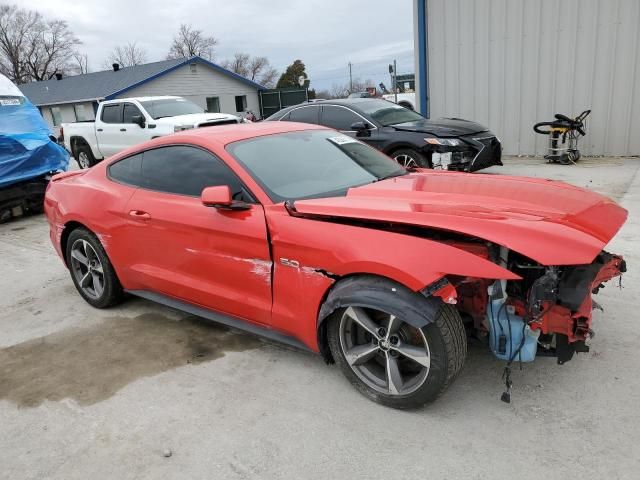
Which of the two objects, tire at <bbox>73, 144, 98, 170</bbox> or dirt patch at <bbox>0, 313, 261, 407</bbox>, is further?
tire at <bbox>73, 144, 98, 170</bbox>

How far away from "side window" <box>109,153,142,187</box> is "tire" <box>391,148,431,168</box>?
190 inches

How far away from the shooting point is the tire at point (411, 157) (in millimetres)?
8156

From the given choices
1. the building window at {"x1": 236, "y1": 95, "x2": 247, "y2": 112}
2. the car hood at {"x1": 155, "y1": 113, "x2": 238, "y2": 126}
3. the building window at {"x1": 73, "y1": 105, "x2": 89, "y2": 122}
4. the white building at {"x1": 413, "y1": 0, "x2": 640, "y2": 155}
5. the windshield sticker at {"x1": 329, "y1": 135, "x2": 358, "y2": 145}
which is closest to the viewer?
the windshield sticker at {"x1": 329, "y1": 135, "x2": 358, "y2": 145}

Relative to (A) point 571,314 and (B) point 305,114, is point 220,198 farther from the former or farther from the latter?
(B) point 305,114

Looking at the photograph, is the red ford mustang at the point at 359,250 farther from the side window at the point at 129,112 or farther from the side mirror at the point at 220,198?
the side window at the point at 129,112

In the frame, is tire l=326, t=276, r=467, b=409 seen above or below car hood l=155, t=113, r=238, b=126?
below

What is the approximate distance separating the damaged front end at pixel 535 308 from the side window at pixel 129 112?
11.4 m

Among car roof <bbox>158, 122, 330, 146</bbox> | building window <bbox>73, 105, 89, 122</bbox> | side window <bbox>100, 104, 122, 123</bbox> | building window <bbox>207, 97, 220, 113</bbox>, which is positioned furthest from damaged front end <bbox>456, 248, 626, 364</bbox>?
building window <bbox>73, 105, 89, 122</bbox>

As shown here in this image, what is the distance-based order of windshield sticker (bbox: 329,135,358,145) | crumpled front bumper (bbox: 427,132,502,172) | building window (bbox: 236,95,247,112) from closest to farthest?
windshield sticker (bbox: 329,135,358,145), crumpled front bumper (bbox: 427,132,502,172), building window (bbox: 236,95,247,112)

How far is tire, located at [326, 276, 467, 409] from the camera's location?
256cm

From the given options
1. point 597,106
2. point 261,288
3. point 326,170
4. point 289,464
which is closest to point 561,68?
point 597,106

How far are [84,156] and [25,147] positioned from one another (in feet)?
20.0

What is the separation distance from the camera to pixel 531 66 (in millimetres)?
11555

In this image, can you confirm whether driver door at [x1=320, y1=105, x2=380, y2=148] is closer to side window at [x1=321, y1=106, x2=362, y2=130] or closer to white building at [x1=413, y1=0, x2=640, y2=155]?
side window at [x1=321, y1=106, x2=362, y2=130]
